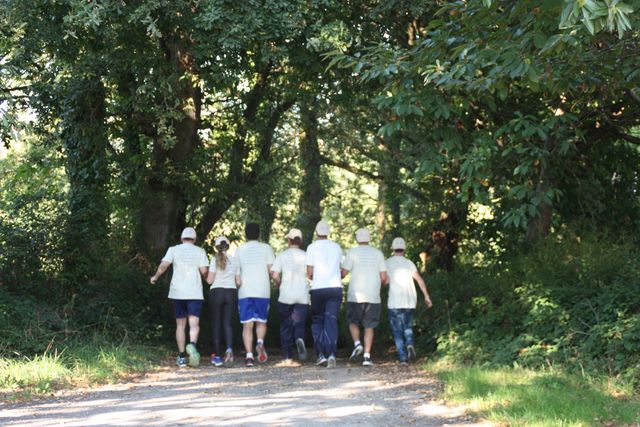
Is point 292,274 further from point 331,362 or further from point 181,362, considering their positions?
point 181,362

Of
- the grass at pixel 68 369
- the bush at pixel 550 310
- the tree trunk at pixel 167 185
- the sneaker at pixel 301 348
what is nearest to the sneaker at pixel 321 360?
the sneaker at pixel 301 348

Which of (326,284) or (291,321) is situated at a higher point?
(326,284)

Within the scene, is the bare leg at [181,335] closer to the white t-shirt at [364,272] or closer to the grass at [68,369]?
the grass at [68,369]

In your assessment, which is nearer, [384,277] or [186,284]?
[186,284]

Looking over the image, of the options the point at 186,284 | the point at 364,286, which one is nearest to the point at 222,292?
the point at 186,284

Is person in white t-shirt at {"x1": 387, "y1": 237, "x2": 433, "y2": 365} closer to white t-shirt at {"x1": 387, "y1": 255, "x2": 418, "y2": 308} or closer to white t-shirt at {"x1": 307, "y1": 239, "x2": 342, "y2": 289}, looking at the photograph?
white t-shirt at {"x1": 387, "y1": 255, "x2": 418, "y2": 308}

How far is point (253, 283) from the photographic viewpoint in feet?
41.6

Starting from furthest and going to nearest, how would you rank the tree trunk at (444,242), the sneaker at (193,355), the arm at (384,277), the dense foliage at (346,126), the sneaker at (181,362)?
the tree trunk at (444,242) < the arm at (384,277) < the sneaker at (181,362) < the sneaker at (193,355) < the dense foliage at (346,126)

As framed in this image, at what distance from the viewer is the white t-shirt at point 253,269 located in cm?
1268

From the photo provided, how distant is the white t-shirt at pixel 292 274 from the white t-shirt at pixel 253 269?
0.56ft

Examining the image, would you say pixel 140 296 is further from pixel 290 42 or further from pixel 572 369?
pixel 572 369

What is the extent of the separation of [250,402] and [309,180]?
45.4 feet

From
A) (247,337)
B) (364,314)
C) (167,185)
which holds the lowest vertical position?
(247,337)

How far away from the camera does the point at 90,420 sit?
759cm
